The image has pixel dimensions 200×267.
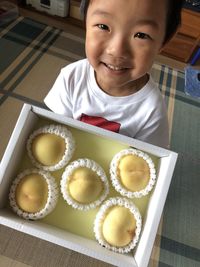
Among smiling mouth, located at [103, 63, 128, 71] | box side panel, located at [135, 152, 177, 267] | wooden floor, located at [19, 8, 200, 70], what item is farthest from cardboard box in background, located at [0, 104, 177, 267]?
wooden floor, located at [19, 8, 200, 70]

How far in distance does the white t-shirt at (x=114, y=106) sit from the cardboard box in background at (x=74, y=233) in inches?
6.0

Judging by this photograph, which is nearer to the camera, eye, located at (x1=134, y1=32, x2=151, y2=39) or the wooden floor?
eye, located at (x1=134, y1=32, x2=151, y2=39)

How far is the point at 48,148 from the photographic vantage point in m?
0.58

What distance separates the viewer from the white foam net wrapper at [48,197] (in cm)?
54

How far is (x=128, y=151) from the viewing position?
0.58m

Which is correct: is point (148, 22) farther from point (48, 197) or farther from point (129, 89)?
point (48, 197)

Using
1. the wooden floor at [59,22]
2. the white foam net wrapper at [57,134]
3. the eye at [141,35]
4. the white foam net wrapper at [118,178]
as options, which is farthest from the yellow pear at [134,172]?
the wooden floor at [59,22]

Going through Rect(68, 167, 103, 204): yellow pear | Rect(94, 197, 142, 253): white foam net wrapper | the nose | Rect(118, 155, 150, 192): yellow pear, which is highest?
the nose

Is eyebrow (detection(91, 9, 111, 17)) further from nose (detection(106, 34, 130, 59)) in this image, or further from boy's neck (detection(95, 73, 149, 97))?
boy's neck (detection(95, 73, 149, 97))

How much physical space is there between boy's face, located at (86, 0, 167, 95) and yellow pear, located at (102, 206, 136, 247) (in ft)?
0.88

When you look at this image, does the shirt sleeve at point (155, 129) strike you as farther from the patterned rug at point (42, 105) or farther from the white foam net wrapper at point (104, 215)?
the patterned rug at point (42, 105)

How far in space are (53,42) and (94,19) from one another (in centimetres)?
122

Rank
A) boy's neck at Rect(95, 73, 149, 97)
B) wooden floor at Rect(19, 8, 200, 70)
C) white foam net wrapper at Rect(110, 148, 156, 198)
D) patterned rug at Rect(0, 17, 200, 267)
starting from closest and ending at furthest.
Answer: white foam net wrapper at Rect(110, 148, 156, 198), boy's neck at Rect(95, 73, 149, 97), patterned rug at Rect(0, 17, 200, 267), wooden floor at Rect(19, 8, 200, 70)

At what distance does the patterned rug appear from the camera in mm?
935
